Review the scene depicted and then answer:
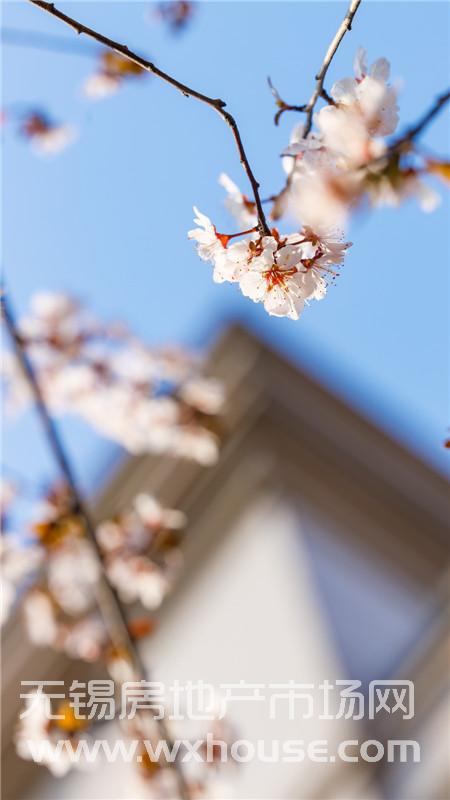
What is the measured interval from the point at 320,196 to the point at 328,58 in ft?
0.99

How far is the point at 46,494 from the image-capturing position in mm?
2607

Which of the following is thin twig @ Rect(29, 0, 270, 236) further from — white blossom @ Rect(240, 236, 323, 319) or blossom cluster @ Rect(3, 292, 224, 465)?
blossom cluster @ Rect(3, 292, 224, 465)

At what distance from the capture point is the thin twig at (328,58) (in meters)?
1.00

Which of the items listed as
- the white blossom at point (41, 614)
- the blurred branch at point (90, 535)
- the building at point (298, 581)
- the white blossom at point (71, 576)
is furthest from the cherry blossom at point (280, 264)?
the building at point (298, 581)

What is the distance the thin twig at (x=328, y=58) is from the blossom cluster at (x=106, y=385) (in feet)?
7.74

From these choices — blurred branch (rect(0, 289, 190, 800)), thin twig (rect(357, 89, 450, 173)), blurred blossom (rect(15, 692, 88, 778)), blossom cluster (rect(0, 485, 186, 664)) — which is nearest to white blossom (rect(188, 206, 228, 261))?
thin twig (rect(357, 89, 450, 173))

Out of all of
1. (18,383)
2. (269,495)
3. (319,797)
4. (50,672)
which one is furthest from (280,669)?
(18,383)

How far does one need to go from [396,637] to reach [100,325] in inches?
112

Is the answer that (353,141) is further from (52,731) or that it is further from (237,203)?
(52,731)

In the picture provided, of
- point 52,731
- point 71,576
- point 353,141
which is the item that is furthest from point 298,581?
point 353,141

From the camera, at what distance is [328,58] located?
1.03m

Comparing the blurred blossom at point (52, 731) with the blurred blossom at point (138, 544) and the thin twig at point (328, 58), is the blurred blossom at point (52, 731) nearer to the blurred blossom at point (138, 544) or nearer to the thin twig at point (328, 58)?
the blurred blossom at point (138, 544)

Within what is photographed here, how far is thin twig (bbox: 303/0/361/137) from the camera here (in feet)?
3.28

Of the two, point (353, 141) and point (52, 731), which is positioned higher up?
point (353, 141)
